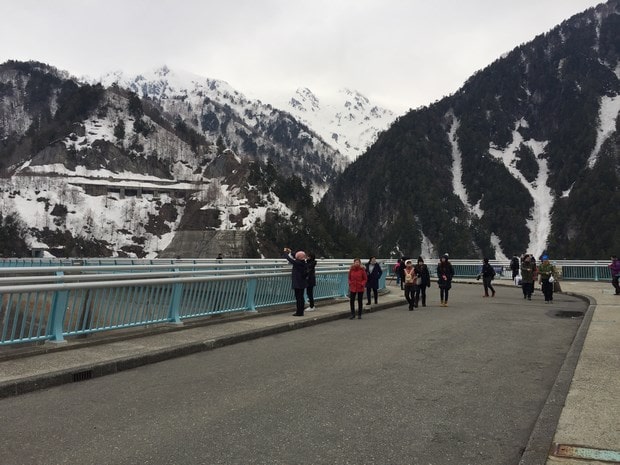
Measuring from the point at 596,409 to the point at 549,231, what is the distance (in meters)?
187

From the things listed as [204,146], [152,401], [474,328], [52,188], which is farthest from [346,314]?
[204,146]

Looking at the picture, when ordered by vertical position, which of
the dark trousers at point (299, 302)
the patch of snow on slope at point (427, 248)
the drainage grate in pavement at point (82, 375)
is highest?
the patch of snow on slope at point (427, 248)

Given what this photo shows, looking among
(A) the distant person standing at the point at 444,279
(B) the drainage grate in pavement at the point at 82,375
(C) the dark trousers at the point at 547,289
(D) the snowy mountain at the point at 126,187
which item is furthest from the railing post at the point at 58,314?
(D) the snowy mountain at the point at 126,187

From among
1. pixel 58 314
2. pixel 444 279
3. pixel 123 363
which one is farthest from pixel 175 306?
pixel 444 279

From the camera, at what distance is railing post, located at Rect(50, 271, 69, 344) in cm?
835

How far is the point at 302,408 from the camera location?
541 cm

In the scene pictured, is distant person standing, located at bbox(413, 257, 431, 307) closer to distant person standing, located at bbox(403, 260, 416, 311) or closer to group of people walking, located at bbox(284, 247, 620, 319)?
group of people walking, located at bbox(284, 247, 620, 319)

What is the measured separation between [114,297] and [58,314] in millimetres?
1075

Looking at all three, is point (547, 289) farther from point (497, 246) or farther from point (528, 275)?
point (497, 246)

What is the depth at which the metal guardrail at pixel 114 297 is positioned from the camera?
7.95 m

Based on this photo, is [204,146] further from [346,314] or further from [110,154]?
[346,314]

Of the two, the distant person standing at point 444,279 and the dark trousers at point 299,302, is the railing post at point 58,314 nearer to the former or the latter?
the dark trousers at point 299,302

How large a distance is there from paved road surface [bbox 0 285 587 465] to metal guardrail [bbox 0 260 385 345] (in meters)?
1.98

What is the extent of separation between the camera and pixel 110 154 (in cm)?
15300
